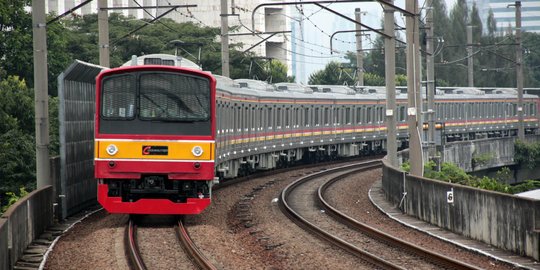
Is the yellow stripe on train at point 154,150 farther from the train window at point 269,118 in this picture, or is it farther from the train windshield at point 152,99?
the train window at point 269,118

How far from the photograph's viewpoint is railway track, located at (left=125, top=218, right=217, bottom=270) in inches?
581

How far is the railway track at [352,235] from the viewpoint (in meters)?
15.1

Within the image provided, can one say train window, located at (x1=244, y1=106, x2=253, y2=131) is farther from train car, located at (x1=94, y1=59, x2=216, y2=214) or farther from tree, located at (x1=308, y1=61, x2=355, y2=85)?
tree, located at (x1=308, y1=61, x2=355, y2=85)

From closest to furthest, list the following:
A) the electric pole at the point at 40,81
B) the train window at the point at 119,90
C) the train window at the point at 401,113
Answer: the electric pole at the point at 40,81, the train window at the point at 119,90, the train window at the point at 401,113

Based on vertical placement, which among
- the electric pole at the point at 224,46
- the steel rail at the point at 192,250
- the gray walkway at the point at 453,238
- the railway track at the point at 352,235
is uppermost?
the electric pole at the point at 224,46

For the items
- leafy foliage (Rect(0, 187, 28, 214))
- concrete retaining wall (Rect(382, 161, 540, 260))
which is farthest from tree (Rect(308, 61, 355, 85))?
concrete retaining wall (Rect(382, 161, 540, 260))

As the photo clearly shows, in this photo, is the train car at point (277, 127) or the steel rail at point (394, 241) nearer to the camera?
the steel rail at point (394, 241)

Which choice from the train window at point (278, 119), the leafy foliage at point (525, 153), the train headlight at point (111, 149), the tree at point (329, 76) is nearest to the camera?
the train headlight at point (111, 149)

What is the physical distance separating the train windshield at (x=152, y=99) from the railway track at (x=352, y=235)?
2964 millimetres

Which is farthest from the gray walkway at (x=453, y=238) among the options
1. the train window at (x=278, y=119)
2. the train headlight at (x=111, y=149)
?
the train window at (x=278, y=119)

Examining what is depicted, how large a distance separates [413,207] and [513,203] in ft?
21.7

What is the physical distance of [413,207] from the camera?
22.7 m

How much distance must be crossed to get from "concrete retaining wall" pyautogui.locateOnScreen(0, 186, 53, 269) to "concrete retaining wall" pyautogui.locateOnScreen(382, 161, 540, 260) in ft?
22.6

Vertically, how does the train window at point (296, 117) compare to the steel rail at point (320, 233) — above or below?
above
